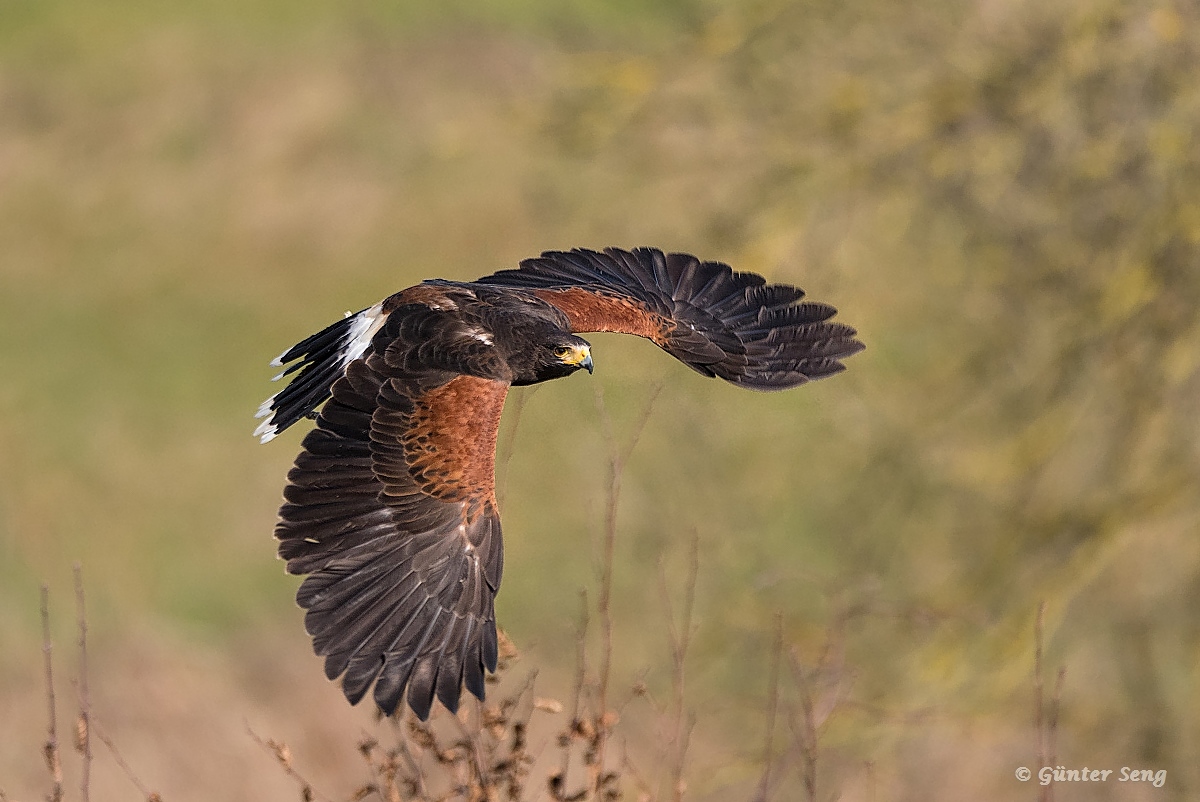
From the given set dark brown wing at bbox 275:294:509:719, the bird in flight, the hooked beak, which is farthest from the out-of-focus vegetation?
dark brown wing at bbox 275:294:509:719

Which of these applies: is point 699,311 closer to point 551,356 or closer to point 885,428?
point 551,356

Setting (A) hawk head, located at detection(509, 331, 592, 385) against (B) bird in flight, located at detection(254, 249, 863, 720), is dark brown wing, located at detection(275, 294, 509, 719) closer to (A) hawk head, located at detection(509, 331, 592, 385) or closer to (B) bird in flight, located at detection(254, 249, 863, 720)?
(B) bird in flight, located at detection(254, 249, 863, 720)

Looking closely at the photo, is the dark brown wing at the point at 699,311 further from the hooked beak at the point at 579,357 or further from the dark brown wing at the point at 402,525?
the dark brown wing at the point at 402,525

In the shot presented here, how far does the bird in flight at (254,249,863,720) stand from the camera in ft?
20.5

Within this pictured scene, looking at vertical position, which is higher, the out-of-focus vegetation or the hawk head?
the out-of-focus vegetation

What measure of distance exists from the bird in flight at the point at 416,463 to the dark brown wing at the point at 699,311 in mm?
23

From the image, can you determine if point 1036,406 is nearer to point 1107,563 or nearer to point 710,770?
point 1107,563

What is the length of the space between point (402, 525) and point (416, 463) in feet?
0.83

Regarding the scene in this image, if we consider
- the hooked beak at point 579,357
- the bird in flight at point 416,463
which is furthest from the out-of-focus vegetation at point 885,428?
the bird in flight at point 416,463

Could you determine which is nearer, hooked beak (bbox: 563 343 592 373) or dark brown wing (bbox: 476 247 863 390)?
hooked beak (bbox: 563 343 592 373)

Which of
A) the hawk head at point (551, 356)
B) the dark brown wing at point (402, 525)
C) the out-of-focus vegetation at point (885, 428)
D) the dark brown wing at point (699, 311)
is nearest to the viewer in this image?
the dark brown wing at point (402, 525)

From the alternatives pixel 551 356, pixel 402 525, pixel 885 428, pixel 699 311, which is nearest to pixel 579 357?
pixel 551 356

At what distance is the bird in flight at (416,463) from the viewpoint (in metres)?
6.24

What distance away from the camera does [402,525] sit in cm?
665
